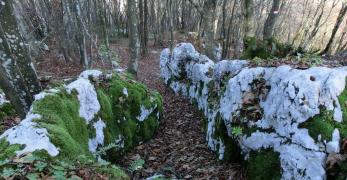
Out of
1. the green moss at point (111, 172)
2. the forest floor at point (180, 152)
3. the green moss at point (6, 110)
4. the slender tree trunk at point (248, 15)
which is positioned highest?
the slender tree trunk at point (248, 15)

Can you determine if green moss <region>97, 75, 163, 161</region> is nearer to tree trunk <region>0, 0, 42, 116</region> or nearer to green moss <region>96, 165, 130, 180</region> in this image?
tree trunk <region>0, 0, 42, 116</region>

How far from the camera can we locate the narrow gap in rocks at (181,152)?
5.79 meters

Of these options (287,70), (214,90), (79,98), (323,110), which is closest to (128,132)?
(79,98)

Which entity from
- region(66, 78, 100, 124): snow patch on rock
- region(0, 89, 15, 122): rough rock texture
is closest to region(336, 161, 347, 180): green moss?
region(66, 78, 100, 124): snow patch on rock

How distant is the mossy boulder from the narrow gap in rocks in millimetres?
376

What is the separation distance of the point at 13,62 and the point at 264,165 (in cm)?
460

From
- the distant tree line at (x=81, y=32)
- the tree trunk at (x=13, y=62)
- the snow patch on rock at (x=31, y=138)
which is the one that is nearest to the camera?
the snow patch on rock at (x=31, y=138)

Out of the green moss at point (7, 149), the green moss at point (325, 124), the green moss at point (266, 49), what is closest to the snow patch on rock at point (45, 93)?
the green moss at point (7, 149)

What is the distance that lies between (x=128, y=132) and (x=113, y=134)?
1.95 ft

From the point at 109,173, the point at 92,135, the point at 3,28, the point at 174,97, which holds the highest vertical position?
the point at 3,28

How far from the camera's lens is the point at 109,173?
3.74 meters

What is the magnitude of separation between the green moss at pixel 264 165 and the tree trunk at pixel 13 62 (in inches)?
164

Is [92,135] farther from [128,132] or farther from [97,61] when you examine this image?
[97,61]

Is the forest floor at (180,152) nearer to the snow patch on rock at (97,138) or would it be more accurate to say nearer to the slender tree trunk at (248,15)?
the snow patch on rock at (97,138)
